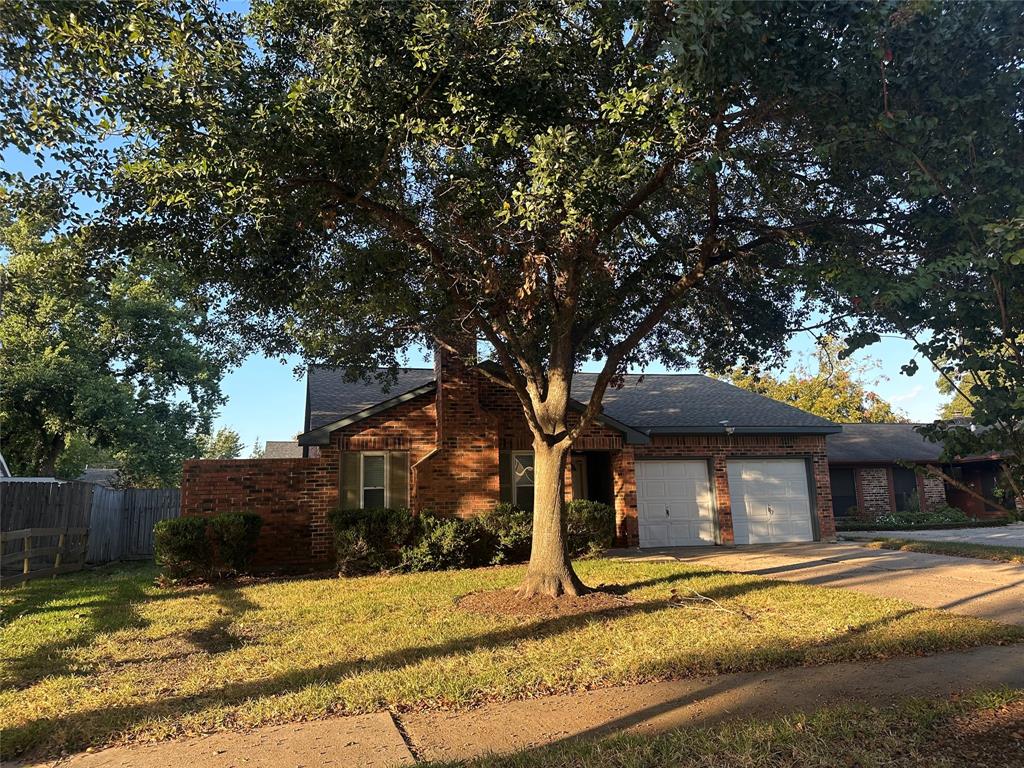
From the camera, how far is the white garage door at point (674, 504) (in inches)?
631

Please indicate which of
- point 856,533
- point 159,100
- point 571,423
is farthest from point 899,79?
point 856,533

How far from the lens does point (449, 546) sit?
12.6m

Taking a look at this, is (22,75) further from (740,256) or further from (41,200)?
(740,256)

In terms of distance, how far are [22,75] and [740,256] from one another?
8772 millimetres

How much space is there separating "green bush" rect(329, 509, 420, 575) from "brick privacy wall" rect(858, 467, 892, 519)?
1779cm

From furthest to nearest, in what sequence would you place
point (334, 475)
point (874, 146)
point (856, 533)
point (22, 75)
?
point (856, 533) < point (334, 475) < point (22, 75) < point (874, 146)

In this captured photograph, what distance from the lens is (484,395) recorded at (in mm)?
14797

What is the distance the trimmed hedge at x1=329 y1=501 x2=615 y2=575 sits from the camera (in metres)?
12.4

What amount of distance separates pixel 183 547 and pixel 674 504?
10510mm

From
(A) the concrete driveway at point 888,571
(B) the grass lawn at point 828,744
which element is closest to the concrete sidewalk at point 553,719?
(B) the grass lawn at point 828,744

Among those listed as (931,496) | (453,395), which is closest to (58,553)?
(453,395)

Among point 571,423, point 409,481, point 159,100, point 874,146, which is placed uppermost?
point 159,100

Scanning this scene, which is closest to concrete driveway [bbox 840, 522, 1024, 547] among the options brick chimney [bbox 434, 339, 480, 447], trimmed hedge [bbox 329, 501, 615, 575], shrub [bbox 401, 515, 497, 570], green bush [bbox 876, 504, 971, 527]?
green bush [bbox 876, 504, 971, 527]

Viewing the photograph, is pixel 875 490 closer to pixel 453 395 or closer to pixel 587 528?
pixel 587 528
